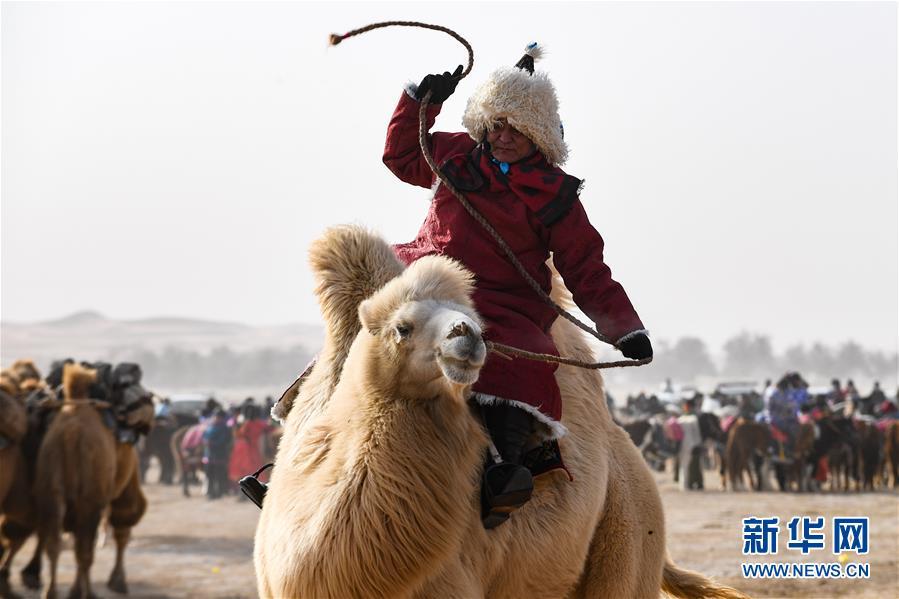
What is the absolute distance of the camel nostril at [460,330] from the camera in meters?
3.59

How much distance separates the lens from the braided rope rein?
4.26 metres

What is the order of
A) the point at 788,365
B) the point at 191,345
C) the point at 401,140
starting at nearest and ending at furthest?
the point at 401,140
the point at 191,345
the point at 788,365

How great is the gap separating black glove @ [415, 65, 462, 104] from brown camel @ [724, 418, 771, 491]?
24.6m

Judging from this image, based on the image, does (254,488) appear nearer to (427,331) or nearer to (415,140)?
(427,331)

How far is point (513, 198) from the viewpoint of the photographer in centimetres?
448

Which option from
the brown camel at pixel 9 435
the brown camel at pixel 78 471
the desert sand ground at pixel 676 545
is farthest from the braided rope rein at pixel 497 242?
the brown camel at pixel 78 471

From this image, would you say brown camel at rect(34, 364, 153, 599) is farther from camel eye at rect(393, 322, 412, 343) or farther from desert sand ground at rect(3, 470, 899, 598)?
camel eye at rect(393, 322, 412, 343)

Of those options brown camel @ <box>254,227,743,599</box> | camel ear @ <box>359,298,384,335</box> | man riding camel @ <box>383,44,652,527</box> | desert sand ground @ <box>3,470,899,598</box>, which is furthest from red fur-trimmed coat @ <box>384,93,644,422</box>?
desert sand ground @ <box>3,470,899,598</box>

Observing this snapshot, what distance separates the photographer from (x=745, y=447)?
2839cm

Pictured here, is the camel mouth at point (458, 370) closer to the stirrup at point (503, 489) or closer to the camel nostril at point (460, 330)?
the camel nostril at point (460, 330)

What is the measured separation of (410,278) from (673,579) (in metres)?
2.90

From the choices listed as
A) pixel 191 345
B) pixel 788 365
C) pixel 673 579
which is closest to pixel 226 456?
pixel 673 579

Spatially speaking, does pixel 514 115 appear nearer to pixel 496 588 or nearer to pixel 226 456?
pixel 496 588

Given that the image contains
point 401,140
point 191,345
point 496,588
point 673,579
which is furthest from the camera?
point 191,345
